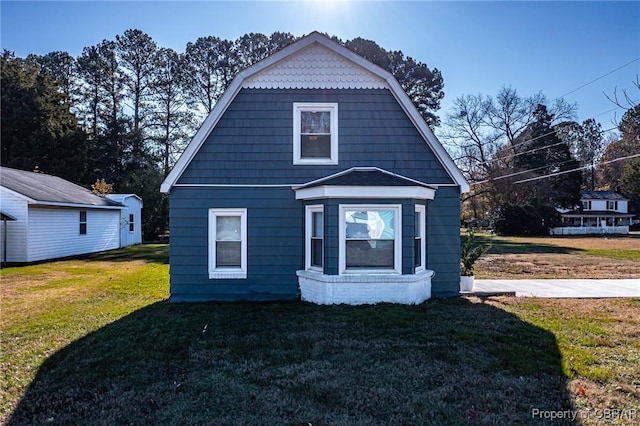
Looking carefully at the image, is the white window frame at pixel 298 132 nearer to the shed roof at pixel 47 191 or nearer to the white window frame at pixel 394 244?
the white window frame at pixel 394 244

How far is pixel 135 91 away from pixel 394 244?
35.0 m

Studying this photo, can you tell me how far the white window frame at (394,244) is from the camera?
7547 mm

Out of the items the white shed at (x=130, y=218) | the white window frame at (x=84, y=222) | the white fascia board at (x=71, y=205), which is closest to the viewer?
the white fascia board at (x=71, y=205)

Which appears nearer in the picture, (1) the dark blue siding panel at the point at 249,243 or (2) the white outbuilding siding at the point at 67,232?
(1) the dark blue siding panel at the point at 249,243

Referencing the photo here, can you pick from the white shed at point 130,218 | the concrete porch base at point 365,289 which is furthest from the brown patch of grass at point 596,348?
the white shed at point 130,218

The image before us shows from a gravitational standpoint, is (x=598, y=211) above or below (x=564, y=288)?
above

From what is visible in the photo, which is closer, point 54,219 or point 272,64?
point 272,64

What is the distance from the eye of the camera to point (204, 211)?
8.17 metres

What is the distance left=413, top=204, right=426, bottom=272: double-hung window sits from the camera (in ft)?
26.4

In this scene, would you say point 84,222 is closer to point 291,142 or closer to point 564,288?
point 291,142

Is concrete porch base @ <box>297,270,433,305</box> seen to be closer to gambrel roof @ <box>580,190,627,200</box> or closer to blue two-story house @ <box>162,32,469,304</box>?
blue two-story house @ <box>162,32,469,304</box>

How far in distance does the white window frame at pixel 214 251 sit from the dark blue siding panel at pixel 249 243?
83 millimetres

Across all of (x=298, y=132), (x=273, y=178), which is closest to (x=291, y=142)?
(x=298, y=132)

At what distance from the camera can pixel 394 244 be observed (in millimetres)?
7652
